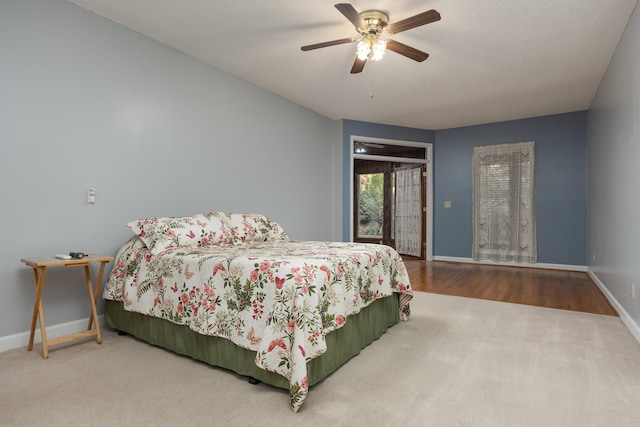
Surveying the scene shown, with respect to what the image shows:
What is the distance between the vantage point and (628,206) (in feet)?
9.68

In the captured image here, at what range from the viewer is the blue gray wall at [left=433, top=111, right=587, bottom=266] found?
228 inches

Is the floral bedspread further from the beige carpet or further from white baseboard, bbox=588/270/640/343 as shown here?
white baseboard, bbox=588/270/640/343

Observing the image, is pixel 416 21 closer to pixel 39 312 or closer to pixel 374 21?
pixel 374 21

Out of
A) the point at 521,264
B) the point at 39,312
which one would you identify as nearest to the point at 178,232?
the point at 39,312

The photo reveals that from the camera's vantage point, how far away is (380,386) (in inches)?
78.2

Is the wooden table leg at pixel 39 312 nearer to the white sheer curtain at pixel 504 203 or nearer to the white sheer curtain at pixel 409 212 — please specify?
the white sheer curtain at pixel 409 212

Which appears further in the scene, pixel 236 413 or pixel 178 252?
pixel 178 252

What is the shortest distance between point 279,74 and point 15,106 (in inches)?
99.2

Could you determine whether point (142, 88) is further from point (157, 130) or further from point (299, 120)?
point (299, 120)

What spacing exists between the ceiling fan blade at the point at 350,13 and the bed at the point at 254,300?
162 cm

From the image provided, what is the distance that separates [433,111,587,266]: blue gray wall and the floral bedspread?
454cm

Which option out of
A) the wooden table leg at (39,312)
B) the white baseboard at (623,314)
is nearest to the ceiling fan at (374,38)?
the wooden table leg at (39,312)

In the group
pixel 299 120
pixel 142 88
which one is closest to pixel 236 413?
pixel 142 88

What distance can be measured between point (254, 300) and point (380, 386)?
84 centimetres
